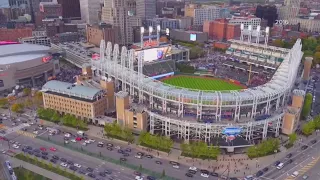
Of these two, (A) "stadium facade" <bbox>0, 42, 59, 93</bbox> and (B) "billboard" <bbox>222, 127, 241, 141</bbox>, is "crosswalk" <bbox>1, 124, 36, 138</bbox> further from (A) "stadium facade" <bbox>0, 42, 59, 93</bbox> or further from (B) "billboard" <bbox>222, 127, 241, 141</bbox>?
(B) "billboard" <bbox>222, 127, 241, 141</bbox>

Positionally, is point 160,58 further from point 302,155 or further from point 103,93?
point 302,155

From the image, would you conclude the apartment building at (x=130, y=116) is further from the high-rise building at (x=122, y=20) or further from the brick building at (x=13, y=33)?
the brick building at (x=13, y=33)

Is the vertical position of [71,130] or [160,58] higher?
[160,58]

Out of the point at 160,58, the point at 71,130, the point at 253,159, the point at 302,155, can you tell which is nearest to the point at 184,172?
the point at 253,159

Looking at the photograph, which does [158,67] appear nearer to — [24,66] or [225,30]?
[24,66]

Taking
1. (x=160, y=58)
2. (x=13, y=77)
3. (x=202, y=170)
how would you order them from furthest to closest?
1. (x=160, y=58)
2. (x=13, y=77)
3. (x=202, y=170)

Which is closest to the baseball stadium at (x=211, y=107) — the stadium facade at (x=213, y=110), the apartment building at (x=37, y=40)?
the stadium facade at (x=213, y=110)
